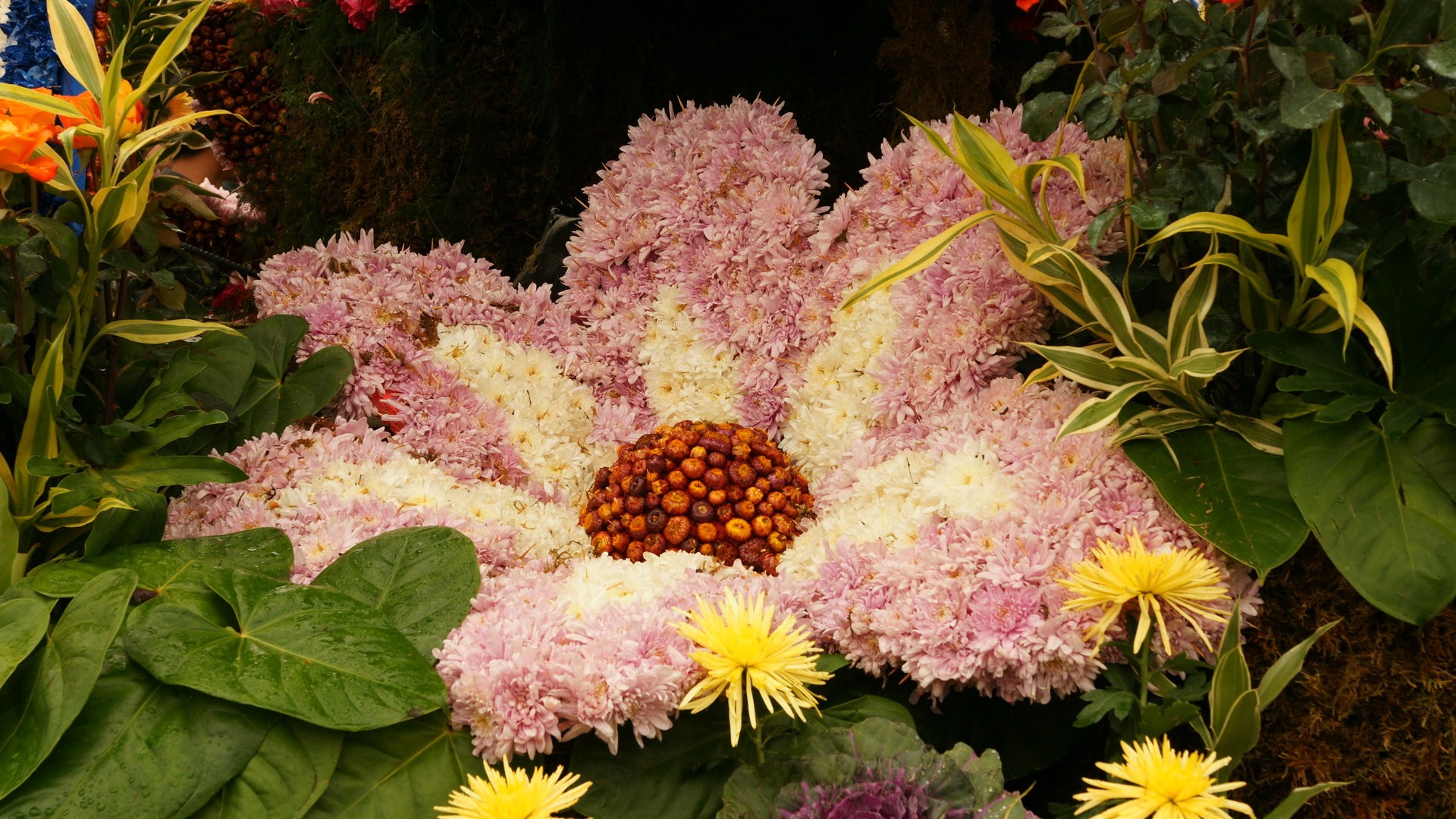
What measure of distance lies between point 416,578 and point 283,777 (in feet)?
1.10

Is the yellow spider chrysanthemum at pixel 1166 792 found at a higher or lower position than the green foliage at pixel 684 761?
lower

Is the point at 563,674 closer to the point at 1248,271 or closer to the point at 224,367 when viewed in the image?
the point at 224,367

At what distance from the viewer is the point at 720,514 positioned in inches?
73.5

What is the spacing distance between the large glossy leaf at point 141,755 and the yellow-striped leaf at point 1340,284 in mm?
1326

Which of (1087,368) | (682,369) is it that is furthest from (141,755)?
(1087,368)

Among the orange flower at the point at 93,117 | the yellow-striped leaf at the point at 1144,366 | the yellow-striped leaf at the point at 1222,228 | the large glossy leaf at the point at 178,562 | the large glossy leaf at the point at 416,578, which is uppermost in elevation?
the orange flower at the point at 93,117

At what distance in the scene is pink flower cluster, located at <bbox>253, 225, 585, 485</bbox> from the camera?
1.91m

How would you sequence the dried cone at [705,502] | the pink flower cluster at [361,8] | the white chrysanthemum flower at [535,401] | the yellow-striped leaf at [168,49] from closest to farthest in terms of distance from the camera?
the yellow-striped leaf at [168,49] → the dried cone at [705,502] → the white chrysanthemum flower at [535,401] → the pink flower cluster at [361,8]

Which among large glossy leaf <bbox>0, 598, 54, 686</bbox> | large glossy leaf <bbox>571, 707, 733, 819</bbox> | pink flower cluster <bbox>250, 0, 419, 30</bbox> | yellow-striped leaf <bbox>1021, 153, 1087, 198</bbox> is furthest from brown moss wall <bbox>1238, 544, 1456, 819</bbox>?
pink flower cluster <bbox>250, 0, 419, 30</bbox>

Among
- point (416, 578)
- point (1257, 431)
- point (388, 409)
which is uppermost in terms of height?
point (388, 409)

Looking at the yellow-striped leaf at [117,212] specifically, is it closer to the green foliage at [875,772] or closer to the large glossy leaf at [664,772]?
the large glossy leaf at [664,772]

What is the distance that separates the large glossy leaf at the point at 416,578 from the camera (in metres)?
1.43

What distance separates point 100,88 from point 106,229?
0.67 feet

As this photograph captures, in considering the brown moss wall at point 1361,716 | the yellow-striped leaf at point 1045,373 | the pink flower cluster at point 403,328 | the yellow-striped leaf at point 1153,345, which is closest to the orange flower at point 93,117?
the pink flower cluster at point 403,328
